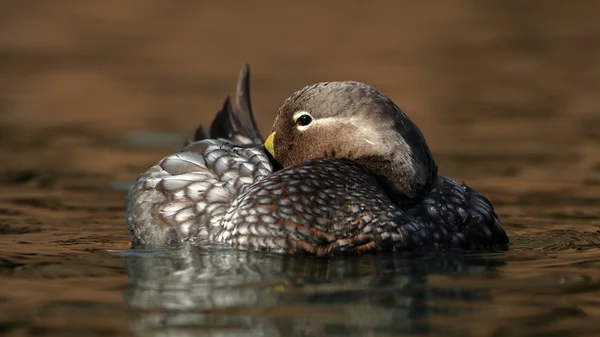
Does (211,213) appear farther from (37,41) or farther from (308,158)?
(37,41)

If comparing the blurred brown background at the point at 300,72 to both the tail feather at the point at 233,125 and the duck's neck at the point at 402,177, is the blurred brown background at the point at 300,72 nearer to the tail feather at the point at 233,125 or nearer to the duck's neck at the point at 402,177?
the tail feather at the point at 233,125

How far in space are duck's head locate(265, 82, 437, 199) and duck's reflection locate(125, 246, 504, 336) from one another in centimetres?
59

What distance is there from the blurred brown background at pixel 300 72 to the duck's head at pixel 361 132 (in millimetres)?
2920

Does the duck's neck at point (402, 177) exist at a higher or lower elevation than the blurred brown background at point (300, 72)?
lower

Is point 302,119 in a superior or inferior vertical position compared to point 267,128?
inferior

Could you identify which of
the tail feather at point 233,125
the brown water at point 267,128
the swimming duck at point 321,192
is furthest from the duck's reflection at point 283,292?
the tail feather at point 233,125

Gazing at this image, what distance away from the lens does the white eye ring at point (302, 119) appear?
24.6 feet

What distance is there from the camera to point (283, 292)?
6.10 metres

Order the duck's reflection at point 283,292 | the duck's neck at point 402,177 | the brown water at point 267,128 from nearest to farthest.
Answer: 1. the duck's reflection at point 283,292
2. the brown water at point 267,128
3. the duck's neck at point 402,177

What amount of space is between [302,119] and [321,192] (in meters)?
0.74

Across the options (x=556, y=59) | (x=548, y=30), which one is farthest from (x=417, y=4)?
(x=556, y=59)

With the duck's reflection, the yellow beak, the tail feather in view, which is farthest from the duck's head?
the tail feather

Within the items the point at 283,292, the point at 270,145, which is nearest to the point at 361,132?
the point at 270,145

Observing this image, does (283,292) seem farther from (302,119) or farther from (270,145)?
(270,145)
